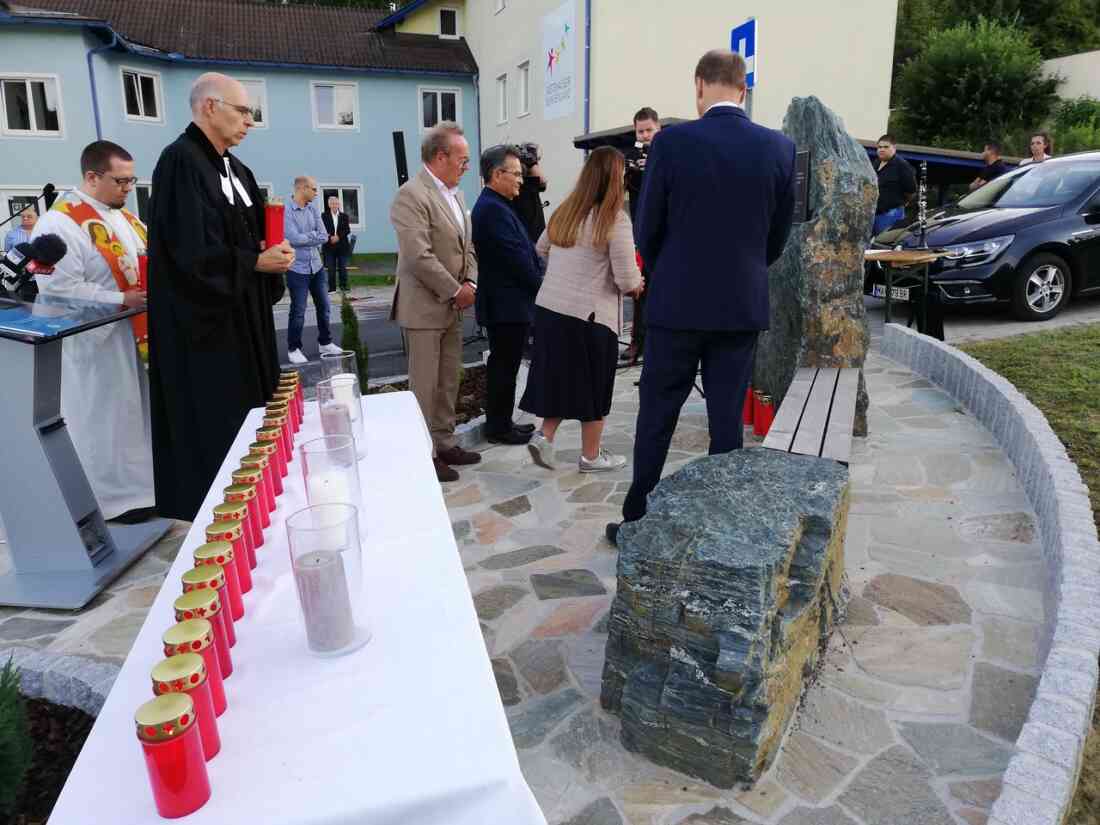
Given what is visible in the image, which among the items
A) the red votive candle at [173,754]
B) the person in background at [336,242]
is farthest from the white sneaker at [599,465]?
the person in background at [336,242]

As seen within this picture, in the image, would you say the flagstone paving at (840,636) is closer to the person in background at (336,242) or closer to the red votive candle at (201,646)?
the red votive candle at (201,646)

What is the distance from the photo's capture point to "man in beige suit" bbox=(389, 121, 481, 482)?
15.2 feet

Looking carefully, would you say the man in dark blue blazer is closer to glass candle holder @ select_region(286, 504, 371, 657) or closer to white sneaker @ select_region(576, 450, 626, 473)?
white sneaker @ select_region(576, 450, 626, 473)

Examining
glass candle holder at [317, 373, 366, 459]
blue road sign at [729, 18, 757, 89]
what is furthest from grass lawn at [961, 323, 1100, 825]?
blue road sign at [729, 18, 757, 89]

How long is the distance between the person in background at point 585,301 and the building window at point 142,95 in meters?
22.2

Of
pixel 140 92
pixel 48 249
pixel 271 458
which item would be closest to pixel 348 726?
pixel 271 458

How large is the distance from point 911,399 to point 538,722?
14.9ft

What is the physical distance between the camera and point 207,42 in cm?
2417

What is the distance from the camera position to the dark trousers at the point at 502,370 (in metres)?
5.29

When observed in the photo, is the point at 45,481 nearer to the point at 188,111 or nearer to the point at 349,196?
the point at 349,196

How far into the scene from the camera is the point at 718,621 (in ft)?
7.59

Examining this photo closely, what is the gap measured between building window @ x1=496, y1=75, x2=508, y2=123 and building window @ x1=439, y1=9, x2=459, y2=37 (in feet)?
17.3

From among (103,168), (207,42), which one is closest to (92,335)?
(103,168)

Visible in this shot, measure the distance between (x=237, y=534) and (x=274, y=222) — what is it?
7.47ft
